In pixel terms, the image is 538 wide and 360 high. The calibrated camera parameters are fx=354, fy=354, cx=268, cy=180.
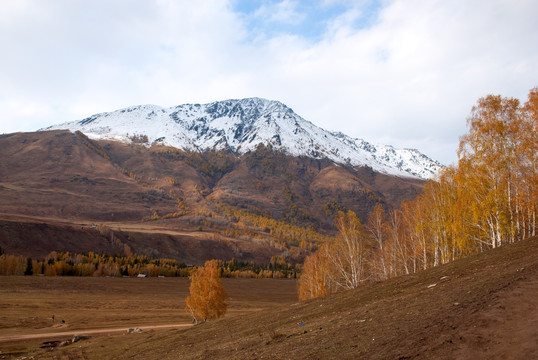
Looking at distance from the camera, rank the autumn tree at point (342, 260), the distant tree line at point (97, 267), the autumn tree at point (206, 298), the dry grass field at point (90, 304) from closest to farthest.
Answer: the autumn tree at point (342, 260) < the autumn tree at point (206, 298) < the dry grass field at point (90, 304) < the distant tree line at point (97, 267)

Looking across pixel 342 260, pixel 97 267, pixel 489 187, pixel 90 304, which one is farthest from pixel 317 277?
pixel 97 267

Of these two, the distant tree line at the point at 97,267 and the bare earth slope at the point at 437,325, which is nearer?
the bare earth slope at the point at 437,325

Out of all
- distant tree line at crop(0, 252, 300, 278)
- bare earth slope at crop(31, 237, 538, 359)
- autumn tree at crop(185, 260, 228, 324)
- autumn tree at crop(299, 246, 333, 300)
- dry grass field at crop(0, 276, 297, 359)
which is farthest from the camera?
distant tree line at crop(0, 252, 300, 278)

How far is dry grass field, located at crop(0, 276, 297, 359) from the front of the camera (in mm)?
51259

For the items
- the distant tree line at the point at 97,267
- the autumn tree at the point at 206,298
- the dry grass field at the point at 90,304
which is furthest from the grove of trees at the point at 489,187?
the distant tree line at the point at 97,267

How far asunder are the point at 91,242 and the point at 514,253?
590ft

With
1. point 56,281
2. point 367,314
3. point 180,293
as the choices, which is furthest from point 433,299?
point 56,281

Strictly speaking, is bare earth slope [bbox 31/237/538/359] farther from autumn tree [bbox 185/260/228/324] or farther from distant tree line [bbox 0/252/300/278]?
distant tree line [bbox 0/252/300/278]

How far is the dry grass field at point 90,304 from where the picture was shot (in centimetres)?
5126

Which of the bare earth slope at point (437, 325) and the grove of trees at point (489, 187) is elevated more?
the grove of trees at point (489, 187)

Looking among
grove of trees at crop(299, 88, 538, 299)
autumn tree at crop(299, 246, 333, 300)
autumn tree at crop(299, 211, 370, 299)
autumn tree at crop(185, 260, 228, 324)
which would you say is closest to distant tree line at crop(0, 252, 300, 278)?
autumn tree at crop(299, 246, 333, 300)

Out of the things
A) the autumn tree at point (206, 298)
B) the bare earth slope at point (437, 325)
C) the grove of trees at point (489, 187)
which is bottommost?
the autumn tree at point (206, 298)

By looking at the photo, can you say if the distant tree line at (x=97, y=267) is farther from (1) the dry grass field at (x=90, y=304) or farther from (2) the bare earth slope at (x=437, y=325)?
(2) the bare earth slope at (x=437, y=325)

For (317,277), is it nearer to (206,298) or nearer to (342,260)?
(342,260)
